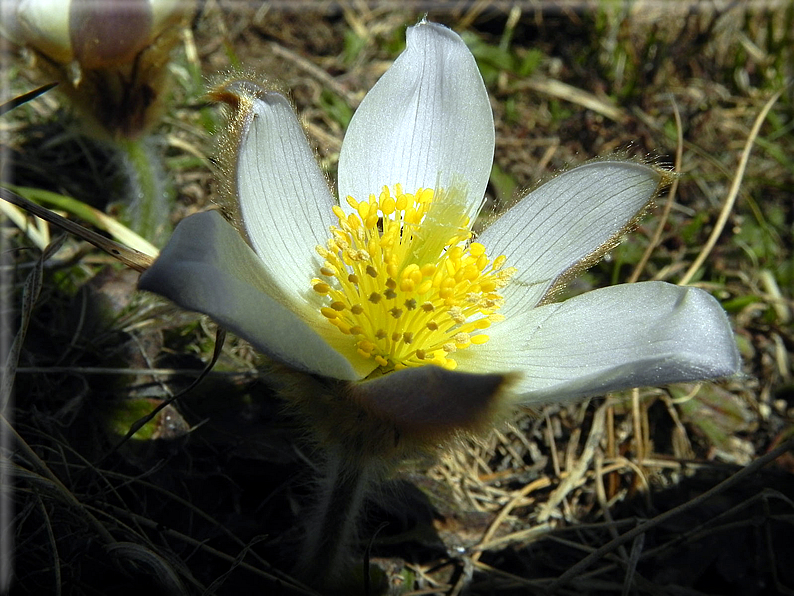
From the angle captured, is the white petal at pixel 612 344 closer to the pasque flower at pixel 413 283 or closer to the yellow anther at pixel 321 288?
the pasque flower at pixel 413 283

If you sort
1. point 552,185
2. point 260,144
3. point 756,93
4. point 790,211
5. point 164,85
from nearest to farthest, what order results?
point 260,144 < point 552,185 < point 164,85 < point 790,211 < point 756,93

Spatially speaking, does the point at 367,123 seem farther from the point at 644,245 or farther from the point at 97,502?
the point at 644,245

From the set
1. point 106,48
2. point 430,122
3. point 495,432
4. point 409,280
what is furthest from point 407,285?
point 106,48

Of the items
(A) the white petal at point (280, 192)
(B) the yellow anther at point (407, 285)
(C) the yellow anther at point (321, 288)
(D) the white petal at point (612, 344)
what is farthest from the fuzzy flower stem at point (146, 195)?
(D) the white petal at point (612, 344)

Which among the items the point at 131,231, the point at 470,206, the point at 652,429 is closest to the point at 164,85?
the point at 131,231

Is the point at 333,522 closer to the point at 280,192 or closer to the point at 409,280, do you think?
the point at 409,280

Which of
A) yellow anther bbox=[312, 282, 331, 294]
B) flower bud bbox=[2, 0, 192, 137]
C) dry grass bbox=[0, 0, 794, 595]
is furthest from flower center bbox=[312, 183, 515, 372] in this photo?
flower bud bbox=[2, 0, 192, 137]
